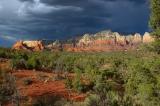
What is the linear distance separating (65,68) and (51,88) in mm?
28254

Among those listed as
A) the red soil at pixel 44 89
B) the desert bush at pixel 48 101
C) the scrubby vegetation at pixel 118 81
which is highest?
the scrubby vegetation at pixel 118 81

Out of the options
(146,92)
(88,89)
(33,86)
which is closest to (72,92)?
(88,89)

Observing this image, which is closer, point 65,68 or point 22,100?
point 22,100

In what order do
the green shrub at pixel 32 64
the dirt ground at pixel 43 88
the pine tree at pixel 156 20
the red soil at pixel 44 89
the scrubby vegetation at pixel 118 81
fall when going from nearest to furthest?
the pine tree at pixel 156 20
the scrubby vegetation at pixel 118 81
the dirt ground at pixel 43 88
the red soil at pixel 44 89
the green shrub at pixel 32 64

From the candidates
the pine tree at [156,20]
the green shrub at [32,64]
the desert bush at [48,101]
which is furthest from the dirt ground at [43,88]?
the pine tree at [156,20]

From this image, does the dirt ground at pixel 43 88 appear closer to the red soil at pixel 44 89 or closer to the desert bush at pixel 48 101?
the red soil at pixel 44 89

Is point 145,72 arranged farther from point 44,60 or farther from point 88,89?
point 44,60

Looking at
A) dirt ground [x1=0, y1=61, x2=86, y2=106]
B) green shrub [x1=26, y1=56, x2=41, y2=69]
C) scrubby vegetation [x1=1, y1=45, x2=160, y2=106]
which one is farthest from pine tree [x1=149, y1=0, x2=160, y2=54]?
green shrub [x1=26, y1=56, x2=41, y2=69]

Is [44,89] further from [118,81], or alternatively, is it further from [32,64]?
[32,64]

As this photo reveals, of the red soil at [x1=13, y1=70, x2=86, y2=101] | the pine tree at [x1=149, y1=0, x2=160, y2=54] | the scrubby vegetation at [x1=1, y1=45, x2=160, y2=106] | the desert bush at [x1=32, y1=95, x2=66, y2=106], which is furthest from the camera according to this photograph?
the red soil at [x1=13, y1=70, x2=86, y2=101]

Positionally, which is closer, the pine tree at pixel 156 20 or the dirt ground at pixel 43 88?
the pine tree at pixel 156 20

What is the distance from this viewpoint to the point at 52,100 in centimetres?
5706

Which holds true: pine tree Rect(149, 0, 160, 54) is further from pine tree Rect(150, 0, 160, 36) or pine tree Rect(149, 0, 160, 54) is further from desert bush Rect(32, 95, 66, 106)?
desert bush Rect(32, 95, 66, 106)

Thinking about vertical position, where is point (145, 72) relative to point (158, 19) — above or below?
below
